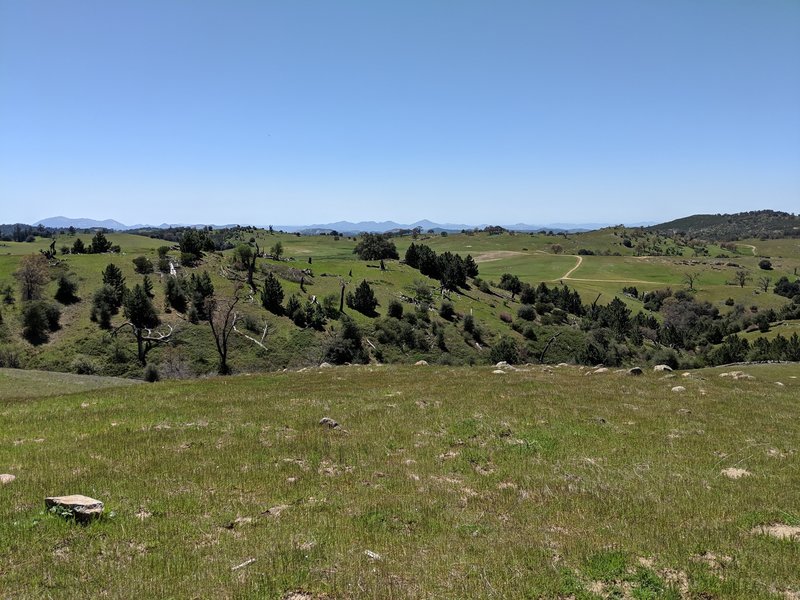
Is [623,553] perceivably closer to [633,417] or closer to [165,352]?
[633,417]

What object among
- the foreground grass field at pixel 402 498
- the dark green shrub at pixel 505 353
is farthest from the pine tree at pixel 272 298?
the foreground grass field at pixel 402 498

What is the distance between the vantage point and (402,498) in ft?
41.3

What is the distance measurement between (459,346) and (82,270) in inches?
2936

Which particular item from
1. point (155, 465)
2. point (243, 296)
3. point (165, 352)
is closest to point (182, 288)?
point (243, 296)

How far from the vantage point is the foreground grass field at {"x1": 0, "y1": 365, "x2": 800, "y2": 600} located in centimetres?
862

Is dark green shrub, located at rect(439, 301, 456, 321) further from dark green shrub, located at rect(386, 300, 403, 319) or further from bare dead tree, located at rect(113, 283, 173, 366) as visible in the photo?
bare dead tree, located at rect(113, 283, 173, 366)

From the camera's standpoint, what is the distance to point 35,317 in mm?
69625

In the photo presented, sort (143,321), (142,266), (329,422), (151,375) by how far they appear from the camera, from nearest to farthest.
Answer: (329,422), (151,375), (143,321), (142,266)

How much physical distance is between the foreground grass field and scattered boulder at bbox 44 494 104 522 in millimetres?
264

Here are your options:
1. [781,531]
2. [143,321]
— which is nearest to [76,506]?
[781,531]

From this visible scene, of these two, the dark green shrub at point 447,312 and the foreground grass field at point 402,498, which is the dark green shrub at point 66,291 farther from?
the dark green shrub at point 447,312

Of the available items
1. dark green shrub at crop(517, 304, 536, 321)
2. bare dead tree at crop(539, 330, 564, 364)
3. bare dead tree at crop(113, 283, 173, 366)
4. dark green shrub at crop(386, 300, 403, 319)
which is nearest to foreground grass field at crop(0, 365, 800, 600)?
bare dead tree at crop(113, 283, 173, 366)

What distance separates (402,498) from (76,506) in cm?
759

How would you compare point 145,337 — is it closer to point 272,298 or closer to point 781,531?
point 272,298
